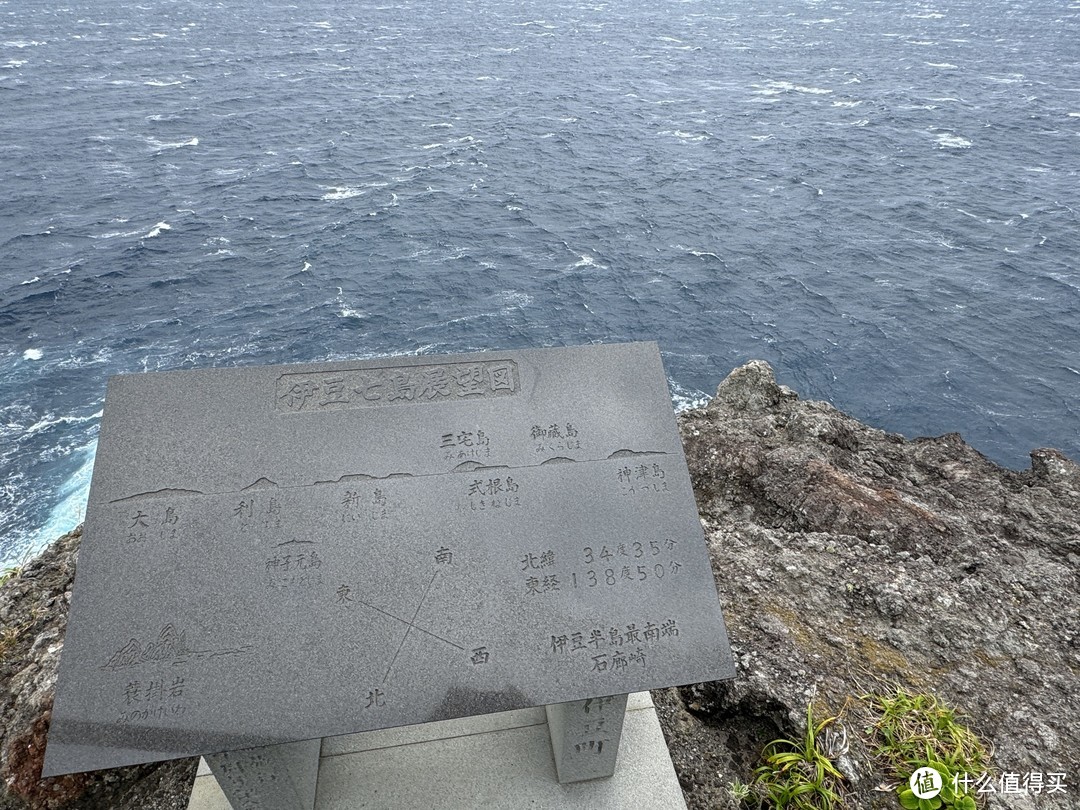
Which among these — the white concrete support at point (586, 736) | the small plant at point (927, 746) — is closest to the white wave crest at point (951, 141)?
the small plant at point (927, 746)

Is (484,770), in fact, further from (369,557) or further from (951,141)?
(951,141)

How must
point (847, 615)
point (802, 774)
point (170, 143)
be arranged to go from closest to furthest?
point (802, 774)
point (847, 615)
point (170, 143)

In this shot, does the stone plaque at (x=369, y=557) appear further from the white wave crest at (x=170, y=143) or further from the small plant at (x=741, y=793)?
the white wave crest at (x=170, y=143)

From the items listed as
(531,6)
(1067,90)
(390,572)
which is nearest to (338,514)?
(390,572)

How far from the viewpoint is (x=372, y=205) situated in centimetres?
3609

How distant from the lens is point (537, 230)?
113 feet

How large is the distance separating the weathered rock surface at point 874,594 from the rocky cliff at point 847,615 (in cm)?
2

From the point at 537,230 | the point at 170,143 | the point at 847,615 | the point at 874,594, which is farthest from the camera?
the point at 170,143

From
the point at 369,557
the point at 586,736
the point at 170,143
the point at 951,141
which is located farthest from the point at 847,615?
the point at 951,141

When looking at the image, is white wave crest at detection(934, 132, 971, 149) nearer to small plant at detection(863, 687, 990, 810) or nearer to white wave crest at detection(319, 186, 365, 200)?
white wave crest at detection(319, 186, 365, 200)

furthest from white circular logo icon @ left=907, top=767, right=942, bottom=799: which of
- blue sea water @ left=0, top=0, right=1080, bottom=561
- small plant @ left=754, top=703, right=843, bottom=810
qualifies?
blue sea water @ left=0, top=0, right=1080, bottom=561

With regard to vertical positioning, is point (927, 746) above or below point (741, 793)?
above

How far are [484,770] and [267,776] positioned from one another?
235 centimetres

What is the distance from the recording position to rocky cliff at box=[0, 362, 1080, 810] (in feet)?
23.8
